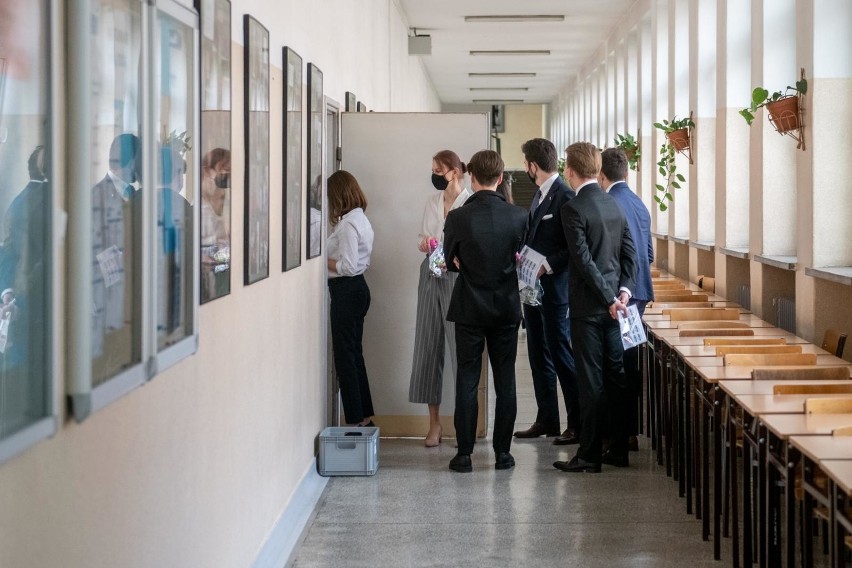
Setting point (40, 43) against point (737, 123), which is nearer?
point (40, 43)

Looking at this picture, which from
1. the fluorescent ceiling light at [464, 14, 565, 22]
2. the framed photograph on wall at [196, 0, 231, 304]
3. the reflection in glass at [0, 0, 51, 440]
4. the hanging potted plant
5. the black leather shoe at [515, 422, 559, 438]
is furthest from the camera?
the fluorescent ceiling light at [464, 14, 565, 22]

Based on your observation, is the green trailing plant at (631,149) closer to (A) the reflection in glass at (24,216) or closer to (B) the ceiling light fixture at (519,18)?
(B) the ceiling light fixture at (519,18)

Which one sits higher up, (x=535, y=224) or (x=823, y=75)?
(x=823, y=75)

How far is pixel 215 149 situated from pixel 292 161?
1863mm

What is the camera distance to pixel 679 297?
847 centimetres

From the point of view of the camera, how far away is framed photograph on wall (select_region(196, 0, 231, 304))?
11.5 ft

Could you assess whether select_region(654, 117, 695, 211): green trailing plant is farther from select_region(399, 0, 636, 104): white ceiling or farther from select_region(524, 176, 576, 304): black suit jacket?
select_region(524, 176, 576, 304): black suit jacket

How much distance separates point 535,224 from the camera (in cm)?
673

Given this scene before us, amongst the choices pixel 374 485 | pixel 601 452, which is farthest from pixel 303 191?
pixel 601 452

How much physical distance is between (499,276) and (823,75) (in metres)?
2.11

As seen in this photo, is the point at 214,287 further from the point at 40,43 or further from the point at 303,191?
the point at 303,191

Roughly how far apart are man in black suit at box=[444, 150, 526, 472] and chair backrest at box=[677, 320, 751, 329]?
1.00 m

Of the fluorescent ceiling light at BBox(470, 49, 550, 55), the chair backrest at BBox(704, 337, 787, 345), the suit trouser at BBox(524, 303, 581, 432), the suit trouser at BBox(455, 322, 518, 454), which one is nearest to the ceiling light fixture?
the fluorescent ceiling light at BBox(470, 49, 550, 55)

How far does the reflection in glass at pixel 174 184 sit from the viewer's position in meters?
2.87
